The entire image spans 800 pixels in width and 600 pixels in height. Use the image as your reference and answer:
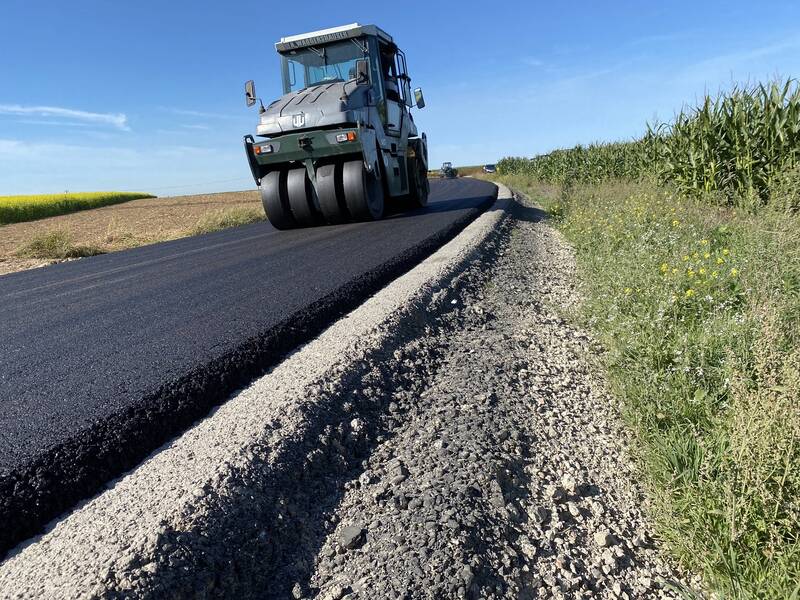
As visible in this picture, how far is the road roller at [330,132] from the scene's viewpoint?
9180 mm

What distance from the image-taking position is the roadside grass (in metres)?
2.08

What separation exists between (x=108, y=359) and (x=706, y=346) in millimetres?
3522

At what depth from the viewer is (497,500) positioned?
2.34m

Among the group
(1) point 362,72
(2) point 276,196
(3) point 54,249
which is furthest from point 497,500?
(3) point 54,249

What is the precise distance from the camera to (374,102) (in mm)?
9906

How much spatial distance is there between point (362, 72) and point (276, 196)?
2.51m

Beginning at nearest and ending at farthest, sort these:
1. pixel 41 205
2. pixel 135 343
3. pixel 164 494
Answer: pixel 164 494 → pixel 135 343 → pixel 41 205

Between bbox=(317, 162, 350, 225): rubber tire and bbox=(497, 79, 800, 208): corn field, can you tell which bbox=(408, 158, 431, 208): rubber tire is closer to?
bbox=(317, 162, 350, 225): rubber tire

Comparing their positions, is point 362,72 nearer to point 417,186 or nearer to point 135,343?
point 417,186

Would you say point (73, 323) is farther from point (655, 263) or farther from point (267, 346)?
point (655, 263)

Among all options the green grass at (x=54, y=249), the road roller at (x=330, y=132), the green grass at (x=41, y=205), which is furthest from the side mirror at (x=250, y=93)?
the green grass at (x=41, y=205)

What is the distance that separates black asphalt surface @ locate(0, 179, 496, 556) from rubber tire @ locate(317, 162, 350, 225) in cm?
186

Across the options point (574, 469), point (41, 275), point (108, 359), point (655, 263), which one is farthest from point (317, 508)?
point (41, 275)

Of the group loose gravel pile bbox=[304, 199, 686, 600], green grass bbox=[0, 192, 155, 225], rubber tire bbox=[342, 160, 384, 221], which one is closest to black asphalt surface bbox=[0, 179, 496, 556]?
loose gravel pile bbox=[304, 199, 686, 600]
